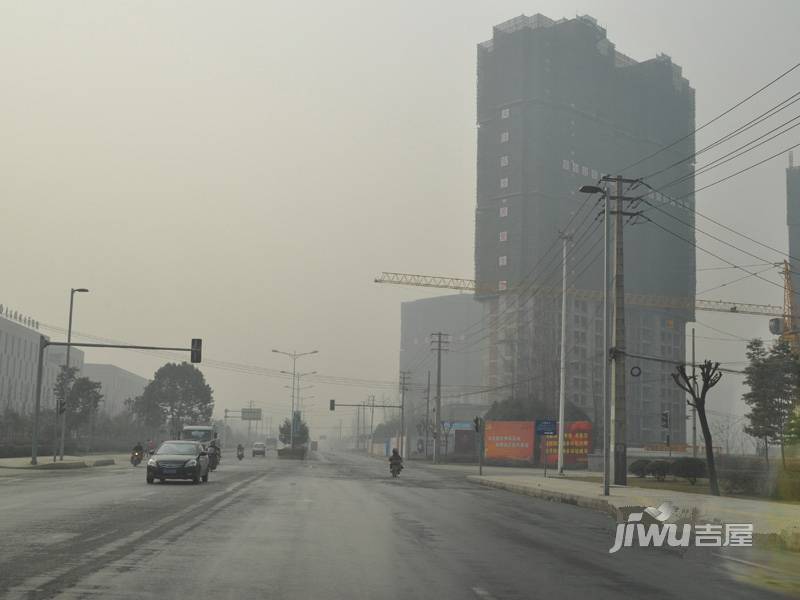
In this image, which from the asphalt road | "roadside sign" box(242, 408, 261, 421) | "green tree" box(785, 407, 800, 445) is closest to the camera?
the asphalt road

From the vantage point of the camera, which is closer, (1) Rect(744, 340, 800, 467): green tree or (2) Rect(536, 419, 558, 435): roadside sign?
(2) Rect(536, 419, 558, 435): roadside sign

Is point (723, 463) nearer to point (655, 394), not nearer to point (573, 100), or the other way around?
point (655, 394)

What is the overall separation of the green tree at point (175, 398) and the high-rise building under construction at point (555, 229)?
51.8 m

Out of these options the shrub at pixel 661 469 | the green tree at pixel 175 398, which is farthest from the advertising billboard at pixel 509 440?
the green tree at pixel 175 398

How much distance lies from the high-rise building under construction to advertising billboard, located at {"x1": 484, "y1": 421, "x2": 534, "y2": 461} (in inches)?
2761

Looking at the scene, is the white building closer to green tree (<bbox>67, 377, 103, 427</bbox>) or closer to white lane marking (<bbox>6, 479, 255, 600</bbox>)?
green tree (<bbox>67, 377, 103, 427</bbox>)

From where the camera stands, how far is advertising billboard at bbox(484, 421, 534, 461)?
232ft

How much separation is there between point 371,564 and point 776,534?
29.4 feet

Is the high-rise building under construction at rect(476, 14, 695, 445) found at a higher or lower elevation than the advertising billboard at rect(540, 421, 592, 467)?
higher

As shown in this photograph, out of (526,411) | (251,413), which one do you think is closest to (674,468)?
(526,411)

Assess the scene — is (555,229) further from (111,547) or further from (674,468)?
(111,547)

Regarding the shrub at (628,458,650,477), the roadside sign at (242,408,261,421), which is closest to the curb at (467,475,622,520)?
the shrub at (628,458,650,477)

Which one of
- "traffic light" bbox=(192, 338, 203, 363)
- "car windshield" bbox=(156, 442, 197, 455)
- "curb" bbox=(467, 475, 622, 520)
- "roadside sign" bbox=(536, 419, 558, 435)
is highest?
"traffic light" bbox=(192, 338, 203, 363)

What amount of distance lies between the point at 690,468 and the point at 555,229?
140 metres
